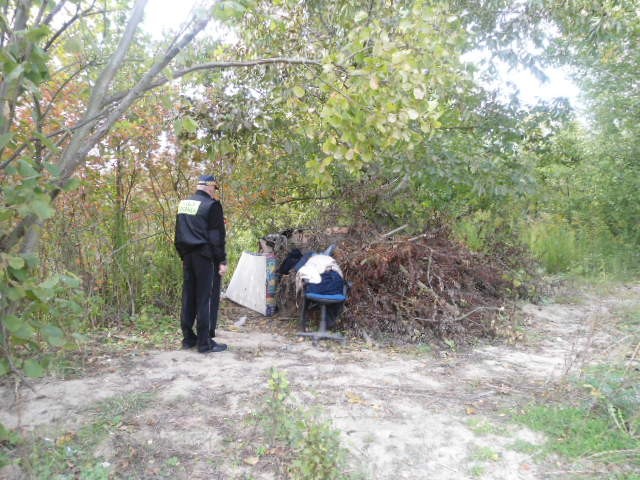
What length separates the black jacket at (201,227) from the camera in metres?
5.02

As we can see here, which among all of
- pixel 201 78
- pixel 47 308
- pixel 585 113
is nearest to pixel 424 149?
pixel 201 78

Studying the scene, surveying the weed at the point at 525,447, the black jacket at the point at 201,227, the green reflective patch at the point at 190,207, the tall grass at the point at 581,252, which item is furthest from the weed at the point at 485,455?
the tall grass at the point at 581,252

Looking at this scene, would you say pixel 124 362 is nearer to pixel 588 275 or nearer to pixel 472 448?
pixel 472 448

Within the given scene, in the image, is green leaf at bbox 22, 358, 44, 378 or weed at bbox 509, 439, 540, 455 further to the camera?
weed at bbox 509, 439, 540, 455

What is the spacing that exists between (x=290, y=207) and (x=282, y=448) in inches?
206

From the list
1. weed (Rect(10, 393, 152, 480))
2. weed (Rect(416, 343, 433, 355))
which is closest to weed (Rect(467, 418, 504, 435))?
weed (Rect(416, 343, 433, 355))

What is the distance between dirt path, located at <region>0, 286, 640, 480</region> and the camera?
306 cm

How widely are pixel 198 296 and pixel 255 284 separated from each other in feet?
6.45

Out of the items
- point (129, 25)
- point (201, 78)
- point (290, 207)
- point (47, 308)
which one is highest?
point (201, 78)

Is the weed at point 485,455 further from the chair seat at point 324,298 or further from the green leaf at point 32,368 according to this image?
the chair seat at point 324,298

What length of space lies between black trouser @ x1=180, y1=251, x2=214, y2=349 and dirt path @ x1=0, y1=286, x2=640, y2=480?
0.27 metres

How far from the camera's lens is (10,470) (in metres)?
2.85

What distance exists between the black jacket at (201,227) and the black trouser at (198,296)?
0.09 metres

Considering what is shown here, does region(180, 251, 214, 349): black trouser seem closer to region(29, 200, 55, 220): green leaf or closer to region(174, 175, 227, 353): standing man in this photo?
region(174, 175, 227, 353): standing man
